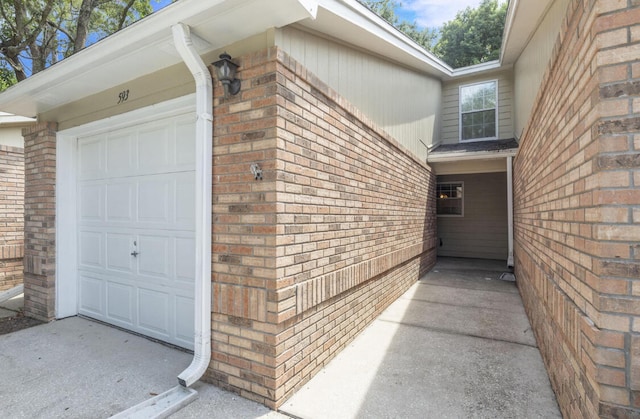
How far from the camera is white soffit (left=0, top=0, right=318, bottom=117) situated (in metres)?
2.24

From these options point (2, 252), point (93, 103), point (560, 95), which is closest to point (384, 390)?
point (560, 95)

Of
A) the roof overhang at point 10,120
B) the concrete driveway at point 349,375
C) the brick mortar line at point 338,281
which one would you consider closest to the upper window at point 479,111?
the brick mortar line at point 338,281

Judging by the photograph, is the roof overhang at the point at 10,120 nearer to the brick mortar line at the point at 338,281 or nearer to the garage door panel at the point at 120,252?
the garage door panel at the point at 120,252

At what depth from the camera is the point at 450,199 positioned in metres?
10.4

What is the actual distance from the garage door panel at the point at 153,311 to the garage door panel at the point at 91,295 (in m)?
0.86

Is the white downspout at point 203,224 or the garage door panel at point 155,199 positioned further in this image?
the garage door panel at point 155,199

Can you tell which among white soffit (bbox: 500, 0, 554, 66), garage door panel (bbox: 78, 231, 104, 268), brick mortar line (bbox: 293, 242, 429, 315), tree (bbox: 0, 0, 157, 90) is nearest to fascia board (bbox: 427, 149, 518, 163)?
white soffit (bbox: 500, 0, 554, 66)

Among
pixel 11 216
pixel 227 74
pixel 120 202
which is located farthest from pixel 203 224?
pixel 11 216

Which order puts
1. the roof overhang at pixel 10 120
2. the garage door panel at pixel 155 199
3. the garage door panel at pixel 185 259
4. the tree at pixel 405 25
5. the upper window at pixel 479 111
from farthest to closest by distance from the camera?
the tree at pixel 405 25 < the upper window at pixel 479 111 < the roof overhang at pixel 10 120 < the garage door panel at pixel 155 199 < the garage door panel at pixel 185 259

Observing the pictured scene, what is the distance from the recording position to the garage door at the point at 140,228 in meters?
3.38

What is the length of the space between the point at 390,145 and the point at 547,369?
3.41m

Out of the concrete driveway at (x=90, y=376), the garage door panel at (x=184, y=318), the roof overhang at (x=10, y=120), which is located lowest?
the concrete driveway at (x=90, y=376)

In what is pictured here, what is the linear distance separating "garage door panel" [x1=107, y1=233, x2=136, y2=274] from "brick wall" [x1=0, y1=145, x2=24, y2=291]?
11.3 feet

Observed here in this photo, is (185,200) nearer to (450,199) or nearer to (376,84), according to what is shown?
(376,84)
